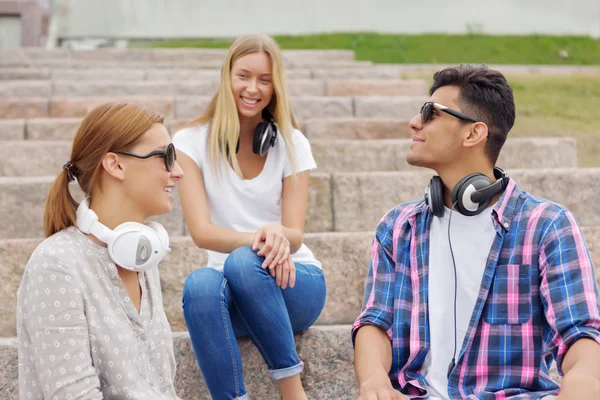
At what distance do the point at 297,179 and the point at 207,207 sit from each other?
1.22 ft

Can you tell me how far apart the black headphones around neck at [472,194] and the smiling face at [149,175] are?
763 millimetres

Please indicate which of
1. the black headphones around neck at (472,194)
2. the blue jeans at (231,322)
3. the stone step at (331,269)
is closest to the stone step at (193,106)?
the stone step at (331,269)

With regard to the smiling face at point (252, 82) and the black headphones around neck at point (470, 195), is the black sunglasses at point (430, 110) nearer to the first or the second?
the black headphones around neck at point (470, 195)

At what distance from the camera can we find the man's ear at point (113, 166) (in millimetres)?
2066

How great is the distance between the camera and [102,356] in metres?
1.92

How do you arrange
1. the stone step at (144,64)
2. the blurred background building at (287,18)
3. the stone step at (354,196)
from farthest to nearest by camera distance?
1. the blurred background building at (287,18)
2. the stone step at (144,64)
3. the stone step at (354,196)

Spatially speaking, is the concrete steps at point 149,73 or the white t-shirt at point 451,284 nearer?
the white t-shirt at point 451,284

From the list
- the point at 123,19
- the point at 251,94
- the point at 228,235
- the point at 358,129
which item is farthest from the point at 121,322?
the point at 123,19

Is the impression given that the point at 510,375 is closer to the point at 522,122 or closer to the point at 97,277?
the point at 97,277

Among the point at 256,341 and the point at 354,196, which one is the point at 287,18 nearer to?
the point at 354,196

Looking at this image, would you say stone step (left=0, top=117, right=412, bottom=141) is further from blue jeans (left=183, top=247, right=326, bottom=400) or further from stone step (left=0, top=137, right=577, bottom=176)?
blue jeans (left=183, top=247, right=326, bottom=400)

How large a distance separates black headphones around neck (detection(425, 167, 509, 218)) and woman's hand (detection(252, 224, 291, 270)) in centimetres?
59

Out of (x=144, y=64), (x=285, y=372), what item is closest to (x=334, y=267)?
(x=285, y=372)

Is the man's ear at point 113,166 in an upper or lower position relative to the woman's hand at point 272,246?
upper
